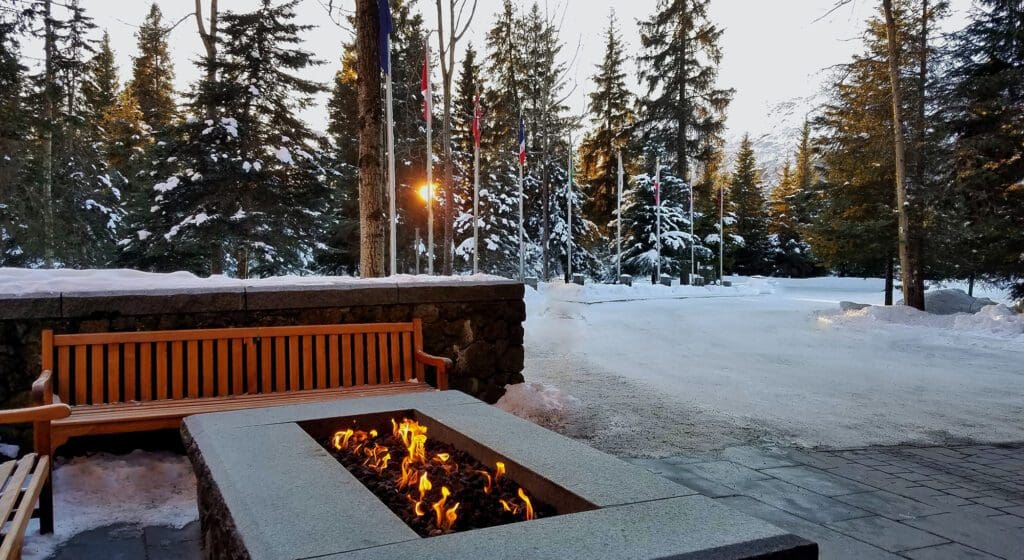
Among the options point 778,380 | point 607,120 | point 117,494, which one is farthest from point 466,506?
point 607,120

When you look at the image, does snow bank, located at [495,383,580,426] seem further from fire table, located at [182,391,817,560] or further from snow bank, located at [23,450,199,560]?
snow bank, located at [23,450,199,560]

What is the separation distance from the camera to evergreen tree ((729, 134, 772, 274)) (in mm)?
43562

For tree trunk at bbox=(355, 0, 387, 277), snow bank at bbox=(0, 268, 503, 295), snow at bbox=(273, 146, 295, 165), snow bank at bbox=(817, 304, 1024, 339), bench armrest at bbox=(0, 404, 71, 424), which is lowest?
snow bank at bbox=(817, 304, 1024, 339)

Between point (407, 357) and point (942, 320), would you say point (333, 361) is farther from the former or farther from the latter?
point (942, 320)

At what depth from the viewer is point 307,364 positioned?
189 inches

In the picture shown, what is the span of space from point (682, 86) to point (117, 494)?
35.6 m

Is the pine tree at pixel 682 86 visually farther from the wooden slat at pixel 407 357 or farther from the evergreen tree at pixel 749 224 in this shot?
the wooden slat at pixel 407 357

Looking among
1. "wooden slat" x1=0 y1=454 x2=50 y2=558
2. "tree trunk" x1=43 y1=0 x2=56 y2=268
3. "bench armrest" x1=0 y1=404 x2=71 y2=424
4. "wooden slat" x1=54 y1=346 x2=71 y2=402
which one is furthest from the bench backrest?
"tree trunk" x1=43 y1=0 x2=56 y2=268

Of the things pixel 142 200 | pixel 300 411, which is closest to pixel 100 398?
pixel 300 411

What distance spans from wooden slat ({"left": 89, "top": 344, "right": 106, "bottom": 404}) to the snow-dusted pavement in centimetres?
335

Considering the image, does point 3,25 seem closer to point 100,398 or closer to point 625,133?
point 100,398

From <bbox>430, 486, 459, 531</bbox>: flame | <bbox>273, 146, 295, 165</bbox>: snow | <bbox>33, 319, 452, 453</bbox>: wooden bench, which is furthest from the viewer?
<bbox>273, 146, 295, 165</bbox>: snow

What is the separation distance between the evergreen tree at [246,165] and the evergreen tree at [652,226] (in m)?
16.8

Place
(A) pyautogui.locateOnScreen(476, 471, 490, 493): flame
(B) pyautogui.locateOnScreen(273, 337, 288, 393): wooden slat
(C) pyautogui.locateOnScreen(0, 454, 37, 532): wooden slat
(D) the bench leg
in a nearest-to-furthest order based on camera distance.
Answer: (C) pyautogui.locateOnScreen(0, 454, 37, 532): wooden slat → (A) pyautogui.locateOnScreen(476, 471, 490, 493): flame → (D) the bench leg → (B) pyautogui.locateOnScreen(273, 337, 288, 393): wooden slat
